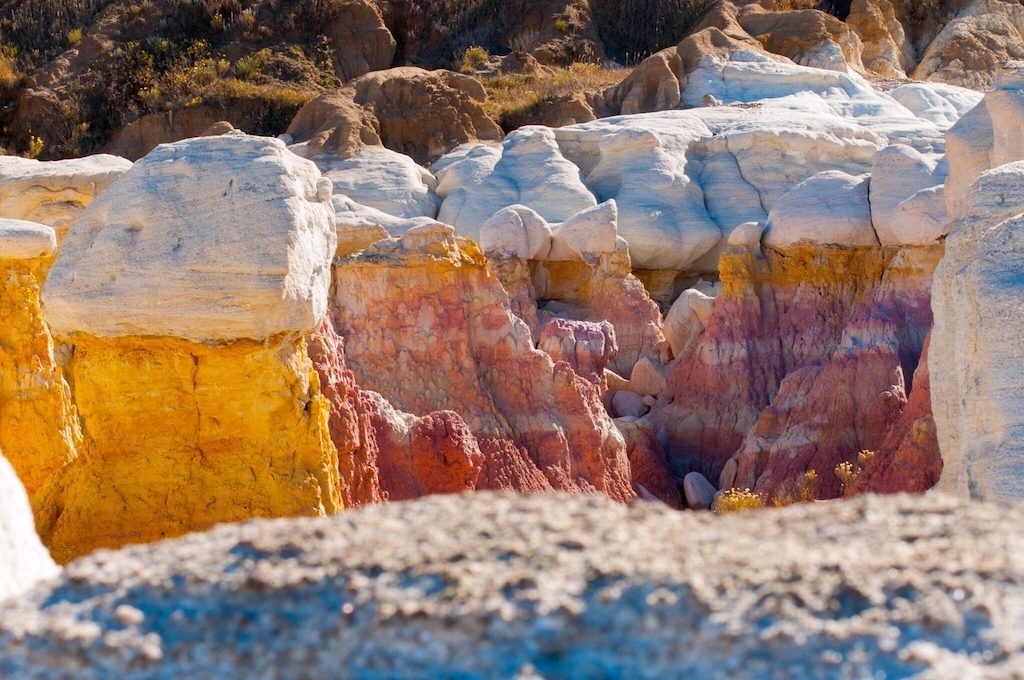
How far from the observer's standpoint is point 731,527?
2.80 m

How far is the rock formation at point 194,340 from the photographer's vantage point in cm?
606

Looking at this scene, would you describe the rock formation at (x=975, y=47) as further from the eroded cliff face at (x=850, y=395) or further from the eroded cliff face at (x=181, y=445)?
the eroded cliff face at (x=181, y=445)

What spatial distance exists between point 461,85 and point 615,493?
580 inches

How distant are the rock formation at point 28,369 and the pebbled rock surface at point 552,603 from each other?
214 inches

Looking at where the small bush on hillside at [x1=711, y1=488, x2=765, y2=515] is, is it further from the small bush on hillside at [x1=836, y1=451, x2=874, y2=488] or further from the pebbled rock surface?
A: the pebbled rock surface

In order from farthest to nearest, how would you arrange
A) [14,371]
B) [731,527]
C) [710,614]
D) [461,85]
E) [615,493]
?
[461,85] < [615,493] < [14,371] < [731,527] < [710,614]

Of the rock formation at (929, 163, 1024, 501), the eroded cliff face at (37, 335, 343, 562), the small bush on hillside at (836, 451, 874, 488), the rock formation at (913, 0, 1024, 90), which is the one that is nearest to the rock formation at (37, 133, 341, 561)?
the eroded cliff face at (37, 335, 343, 562)

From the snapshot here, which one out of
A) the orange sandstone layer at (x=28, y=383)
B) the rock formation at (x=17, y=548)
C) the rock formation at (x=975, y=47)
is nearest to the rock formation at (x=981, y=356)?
the rock formation at (x=17, y=548)

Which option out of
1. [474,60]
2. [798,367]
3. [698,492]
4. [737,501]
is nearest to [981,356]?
[737,501]

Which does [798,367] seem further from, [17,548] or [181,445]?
[17,548]

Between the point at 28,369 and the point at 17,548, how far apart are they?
5.16 m

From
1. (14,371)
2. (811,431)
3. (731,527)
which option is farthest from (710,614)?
(811,431)

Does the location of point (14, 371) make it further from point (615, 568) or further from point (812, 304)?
point (812, 304)

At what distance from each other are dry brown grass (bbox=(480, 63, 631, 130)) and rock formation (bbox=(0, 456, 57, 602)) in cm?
2189
